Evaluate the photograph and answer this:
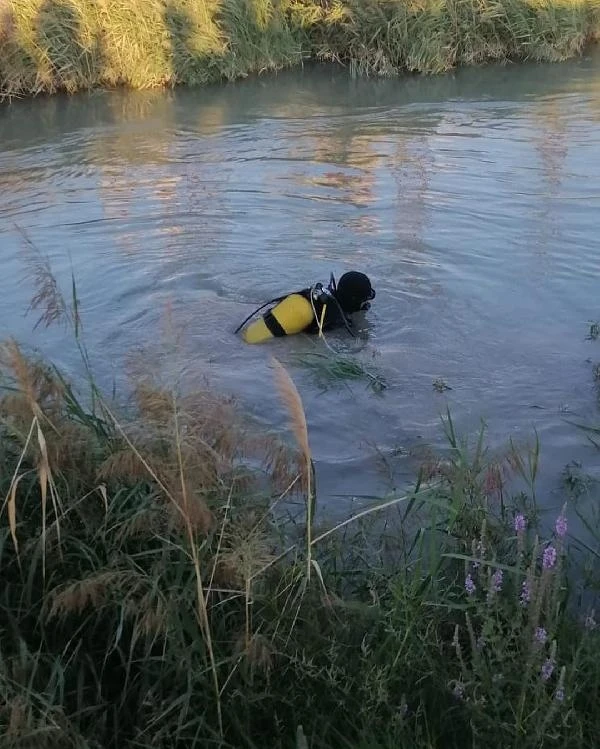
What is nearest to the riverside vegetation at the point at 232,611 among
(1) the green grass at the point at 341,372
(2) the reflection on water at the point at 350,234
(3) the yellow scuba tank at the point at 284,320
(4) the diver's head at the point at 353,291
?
(2) the reflection on water at the point at 350,234

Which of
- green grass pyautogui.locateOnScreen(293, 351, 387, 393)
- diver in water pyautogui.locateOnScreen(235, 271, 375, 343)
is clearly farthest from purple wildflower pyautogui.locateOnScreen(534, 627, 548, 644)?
diver in water pyautogui.locateOnScreen(235, 271, 375, 343)

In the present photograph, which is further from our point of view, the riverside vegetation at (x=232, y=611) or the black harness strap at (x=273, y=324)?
the black harness strap at (x=273, y=324)

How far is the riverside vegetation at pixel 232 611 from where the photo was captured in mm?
2270

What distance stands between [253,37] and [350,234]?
8218 mm

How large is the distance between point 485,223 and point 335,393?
3.50m

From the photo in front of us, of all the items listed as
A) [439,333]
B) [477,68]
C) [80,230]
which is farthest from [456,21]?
[439,333]

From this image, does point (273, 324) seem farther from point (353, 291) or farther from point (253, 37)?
point (253, 37)

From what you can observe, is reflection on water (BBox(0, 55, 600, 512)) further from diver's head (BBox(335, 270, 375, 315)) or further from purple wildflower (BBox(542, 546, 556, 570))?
purple wildflower (BBox(542, 546, 556, 570))

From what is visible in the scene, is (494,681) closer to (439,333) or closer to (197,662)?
(197,662)

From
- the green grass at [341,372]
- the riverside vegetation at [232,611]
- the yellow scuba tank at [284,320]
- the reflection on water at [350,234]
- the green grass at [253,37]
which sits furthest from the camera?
the green grass at [253,37]

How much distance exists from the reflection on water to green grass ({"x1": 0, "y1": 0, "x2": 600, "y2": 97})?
54 cm

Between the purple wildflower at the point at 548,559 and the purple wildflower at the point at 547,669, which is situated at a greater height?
the purple wildflower at the point at 548,559

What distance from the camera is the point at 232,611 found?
2.54 m

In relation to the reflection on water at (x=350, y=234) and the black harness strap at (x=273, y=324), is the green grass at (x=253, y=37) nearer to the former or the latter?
the reflection on water at (x=350, y=234)
